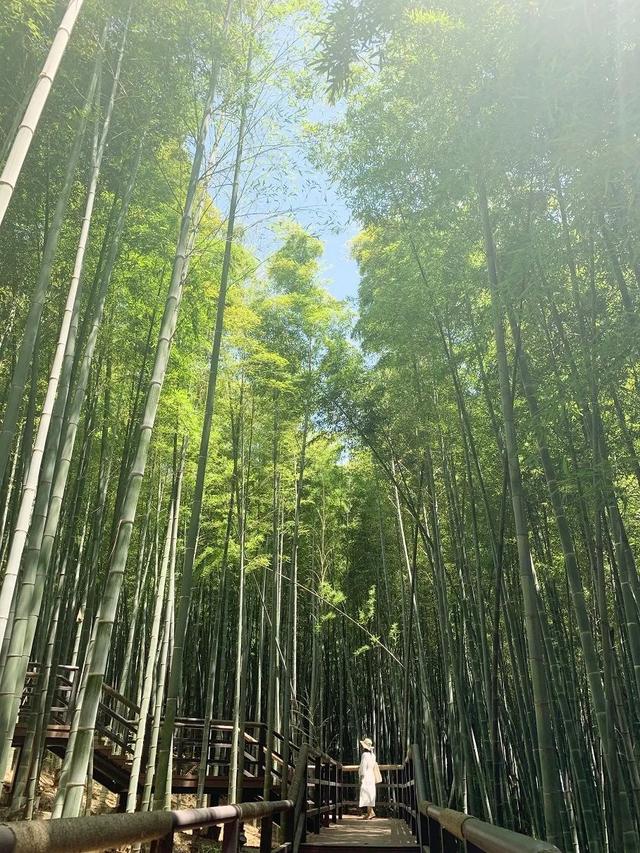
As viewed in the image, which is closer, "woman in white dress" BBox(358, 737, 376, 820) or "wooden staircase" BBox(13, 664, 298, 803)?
"wooden staircase" BBox(13, 664, 298, 803)

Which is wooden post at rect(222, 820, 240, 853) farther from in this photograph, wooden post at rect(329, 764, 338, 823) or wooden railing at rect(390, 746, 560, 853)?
wooden post at rect(329, 764, 338, 823)

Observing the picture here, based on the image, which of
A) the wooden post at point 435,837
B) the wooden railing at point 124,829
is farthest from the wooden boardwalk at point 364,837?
the wooden post at point 435,837

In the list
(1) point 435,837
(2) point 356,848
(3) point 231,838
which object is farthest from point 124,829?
(2) point 356,848

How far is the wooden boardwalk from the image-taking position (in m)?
3.60

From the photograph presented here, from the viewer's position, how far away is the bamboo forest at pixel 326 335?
2.28 meters

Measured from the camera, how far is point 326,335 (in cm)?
656

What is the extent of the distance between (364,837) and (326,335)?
4655mm

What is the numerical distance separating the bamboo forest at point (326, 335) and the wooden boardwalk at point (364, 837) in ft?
0.32

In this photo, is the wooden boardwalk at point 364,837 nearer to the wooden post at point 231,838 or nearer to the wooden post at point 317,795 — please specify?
the wooden post at point 317,795

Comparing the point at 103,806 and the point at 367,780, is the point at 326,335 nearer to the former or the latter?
the point at 367,780

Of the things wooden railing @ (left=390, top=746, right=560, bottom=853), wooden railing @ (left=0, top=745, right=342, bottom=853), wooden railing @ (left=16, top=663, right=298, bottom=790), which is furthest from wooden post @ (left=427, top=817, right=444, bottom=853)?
wooden railing @ (left=16, top=663, right=298, bottom=790)

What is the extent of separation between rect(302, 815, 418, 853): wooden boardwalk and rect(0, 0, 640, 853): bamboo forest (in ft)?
0.32

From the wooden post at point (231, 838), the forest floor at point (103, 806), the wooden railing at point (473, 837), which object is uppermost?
the wooden railing at point (473, 837)

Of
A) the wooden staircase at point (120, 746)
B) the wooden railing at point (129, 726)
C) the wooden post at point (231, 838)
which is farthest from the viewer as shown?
the wooden railing at point (129, 726)
